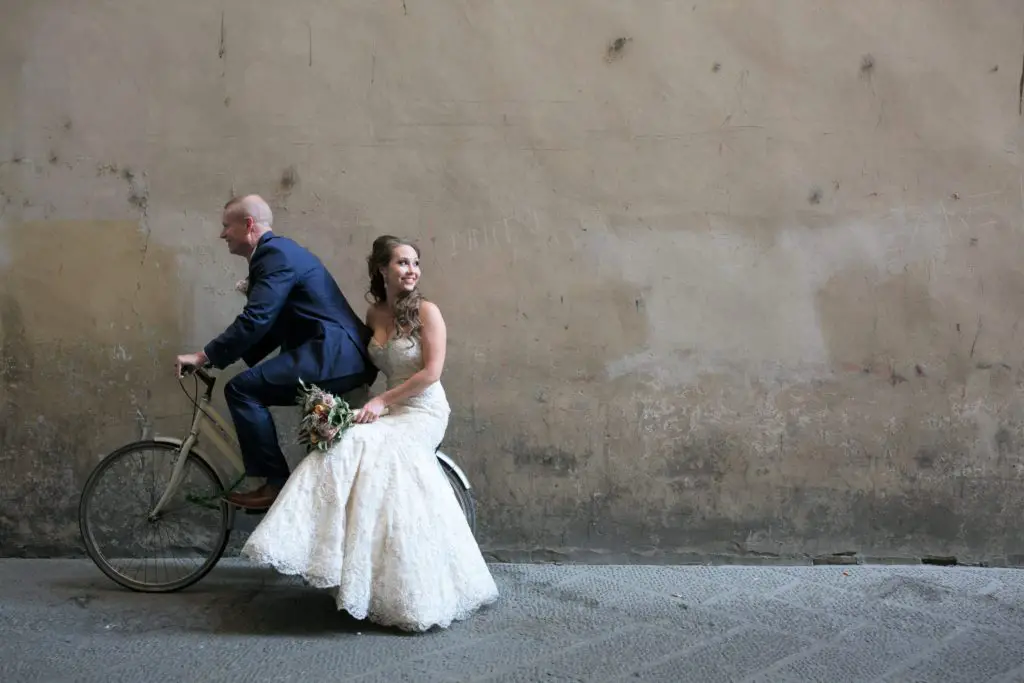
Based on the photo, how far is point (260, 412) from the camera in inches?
155

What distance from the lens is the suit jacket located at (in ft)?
12.6

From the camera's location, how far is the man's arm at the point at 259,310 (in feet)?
12.5

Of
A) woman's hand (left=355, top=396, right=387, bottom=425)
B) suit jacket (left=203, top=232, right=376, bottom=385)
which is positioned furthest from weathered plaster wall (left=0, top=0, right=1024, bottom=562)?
woman's hand (left=355, top=396, right=387, bottom=425)

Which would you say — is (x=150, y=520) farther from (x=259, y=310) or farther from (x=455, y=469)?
(x=455, y=469)

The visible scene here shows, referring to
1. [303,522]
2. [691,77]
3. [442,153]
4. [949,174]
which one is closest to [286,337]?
[303,522]

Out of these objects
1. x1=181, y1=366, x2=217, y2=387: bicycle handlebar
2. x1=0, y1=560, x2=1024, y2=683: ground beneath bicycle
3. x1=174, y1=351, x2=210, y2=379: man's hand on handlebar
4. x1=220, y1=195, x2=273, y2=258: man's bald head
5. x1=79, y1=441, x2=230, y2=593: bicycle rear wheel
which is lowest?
x1=0, y1=560, x2=1024, y2=683: ground beneath bicycle

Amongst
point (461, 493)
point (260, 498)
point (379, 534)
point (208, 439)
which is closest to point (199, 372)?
point (208, 439)

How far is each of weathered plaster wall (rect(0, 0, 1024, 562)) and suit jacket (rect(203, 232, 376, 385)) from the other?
59 centimetres

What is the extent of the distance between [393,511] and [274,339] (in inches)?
41.7

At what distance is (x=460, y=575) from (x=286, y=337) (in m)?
1.36

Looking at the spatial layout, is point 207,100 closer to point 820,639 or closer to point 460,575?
point 460,575

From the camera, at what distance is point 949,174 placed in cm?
449

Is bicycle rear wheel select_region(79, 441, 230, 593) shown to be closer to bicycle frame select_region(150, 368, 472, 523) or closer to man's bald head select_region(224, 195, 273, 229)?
bicycle frame select_region(150, 368, 472, 523)

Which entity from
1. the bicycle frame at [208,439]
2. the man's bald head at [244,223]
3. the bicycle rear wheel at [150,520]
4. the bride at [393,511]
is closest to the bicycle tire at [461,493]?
the bride at [393,511]
